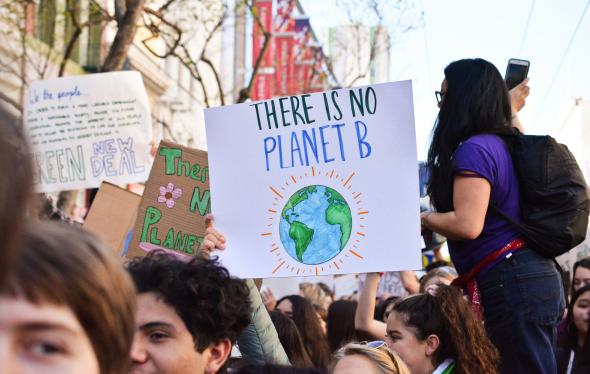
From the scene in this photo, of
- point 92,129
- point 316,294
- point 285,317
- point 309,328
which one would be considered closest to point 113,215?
point 285,317

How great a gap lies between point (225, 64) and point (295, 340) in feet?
110

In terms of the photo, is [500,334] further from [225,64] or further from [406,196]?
[225,64]

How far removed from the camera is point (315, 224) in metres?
3.44

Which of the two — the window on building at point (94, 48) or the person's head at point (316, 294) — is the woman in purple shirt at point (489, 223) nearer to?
the person's head at point (316, 294)

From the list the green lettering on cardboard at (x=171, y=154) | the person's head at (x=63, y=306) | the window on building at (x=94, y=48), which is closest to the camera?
the person's head at (x=63, y=306)

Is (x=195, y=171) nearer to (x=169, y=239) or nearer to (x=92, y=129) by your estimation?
(x=169, y=239)

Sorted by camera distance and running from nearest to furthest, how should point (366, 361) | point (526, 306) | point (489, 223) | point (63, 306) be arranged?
point (63, 306)
point (366, 361)
point (526, 306)
point (489, 223)

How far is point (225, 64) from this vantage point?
37812 millimetres

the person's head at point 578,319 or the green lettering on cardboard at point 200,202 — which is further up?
the green lettering on cardboard at point 200,202

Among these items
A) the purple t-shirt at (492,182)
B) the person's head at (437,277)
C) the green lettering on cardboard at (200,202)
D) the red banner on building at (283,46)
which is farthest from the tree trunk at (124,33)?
the red banner on building at (283,46)

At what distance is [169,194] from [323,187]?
81 centimetres

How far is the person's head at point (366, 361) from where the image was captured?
2977 mm

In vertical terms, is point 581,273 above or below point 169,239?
below

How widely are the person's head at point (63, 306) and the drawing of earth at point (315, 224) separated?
2191mm
